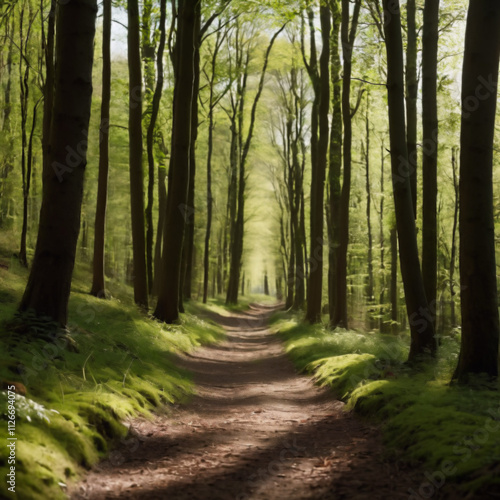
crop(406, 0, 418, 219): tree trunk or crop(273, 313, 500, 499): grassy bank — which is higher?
crop(406, 0, 418, 219): tree trunk

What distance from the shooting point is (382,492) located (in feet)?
13.6

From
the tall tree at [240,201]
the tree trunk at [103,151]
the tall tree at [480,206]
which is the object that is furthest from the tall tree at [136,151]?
the tall tree at [240,201]

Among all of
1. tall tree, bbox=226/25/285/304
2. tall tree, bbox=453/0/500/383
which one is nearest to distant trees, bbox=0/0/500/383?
tall tree, bbox=453/0/500/383

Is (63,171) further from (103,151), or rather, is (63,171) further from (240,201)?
(240,201)

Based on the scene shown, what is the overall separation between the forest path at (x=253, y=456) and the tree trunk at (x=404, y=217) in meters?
1.86

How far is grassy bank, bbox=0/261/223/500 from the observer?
397 centimetres

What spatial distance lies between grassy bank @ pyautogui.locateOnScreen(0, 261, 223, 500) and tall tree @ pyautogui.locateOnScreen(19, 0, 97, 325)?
0.66 m

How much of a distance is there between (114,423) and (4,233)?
556 inches

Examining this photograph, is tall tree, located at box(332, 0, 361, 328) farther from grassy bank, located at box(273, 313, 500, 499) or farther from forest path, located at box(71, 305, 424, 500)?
forest path, located at box(71, 305, 424, 500)

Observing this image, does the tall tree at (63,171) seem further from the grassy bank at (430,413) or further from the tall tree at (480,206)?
the tall tree at (480,206)

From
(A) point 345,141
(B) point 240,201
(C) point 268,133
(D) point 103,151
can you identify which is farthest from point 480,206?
(C) point 268,133

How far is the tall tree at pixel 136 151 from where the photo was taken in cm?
1402

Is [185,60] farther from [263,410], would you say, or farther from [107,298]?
[263,410]

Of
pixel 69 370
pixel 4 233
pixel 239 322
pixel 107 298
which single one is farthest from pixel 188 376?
pixel 239 322
